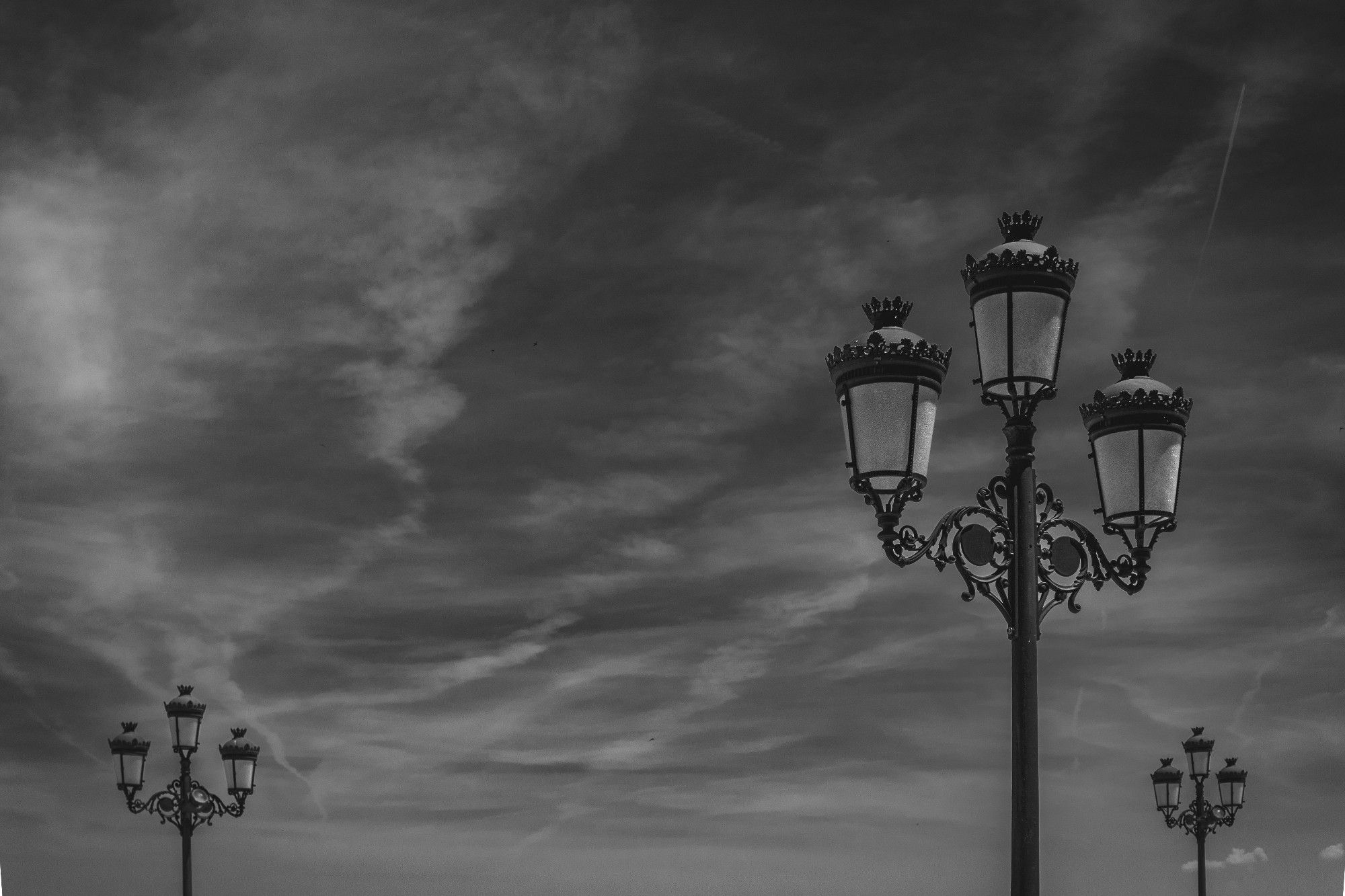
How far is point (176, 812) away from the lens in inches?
851

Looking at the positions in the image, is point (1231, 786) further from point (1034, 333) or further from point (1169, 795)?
point (1034, 333)

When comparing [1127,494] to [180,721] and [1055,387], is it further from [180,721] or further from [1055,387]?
[180,721]

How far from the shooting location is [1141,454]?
8.23m

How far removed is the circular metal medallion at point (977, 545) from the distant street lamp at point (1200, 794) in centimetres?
1559

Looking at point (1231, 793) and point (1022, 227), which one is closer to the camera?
point (1022, 227)

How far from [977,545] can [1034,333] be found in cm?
116

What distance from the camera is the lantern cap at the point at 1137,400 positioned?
324 inches

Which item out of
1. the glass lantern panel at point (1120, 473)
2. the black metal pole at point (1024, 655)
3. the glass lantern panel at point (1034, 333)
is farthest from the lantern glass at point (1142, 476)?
the glass lantern panel at point (1034, 333)

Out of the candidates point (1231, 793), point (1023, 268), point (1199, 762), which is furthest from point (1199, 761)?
point (1023, 268)

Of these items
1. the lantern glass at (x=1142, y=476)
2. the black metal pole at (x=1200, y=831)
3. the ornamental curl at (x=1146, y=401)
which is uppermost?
the ornamental curl at (x=1146, y=401)

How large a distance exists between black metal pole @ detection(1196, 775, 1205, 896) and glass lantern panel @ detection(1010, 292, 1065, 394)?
16196 millimetres

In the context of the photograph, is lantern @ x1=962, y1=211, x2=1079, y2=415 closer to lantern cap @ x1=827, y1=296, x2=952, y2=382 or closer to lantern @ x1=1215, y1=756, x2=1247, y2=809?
lantern cap @ x1=827, y1=296, x2=952, y2=382

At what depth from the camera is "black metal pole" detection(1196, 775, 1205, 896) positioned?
72.2 feet

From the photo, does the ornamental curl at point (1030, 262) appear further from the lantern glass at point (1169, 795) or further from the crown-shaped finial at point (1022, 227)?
the lantern glass at point (1169, 795)
